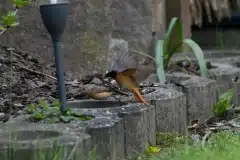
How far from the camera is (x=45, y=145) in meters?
2.70

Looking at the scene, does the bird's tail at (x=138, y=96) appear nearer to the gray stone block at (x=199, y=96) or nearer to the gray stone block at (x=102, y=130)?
the gray stone block at (x=102, y=130)

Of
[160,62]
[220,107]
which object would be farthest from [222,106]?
[160,62]

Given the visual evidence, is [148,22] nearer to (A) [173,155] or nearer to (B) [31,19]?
(B) [31,19]

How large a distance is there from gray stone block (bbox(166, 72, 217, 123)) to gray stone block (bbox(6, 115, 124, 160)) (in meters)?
1.19

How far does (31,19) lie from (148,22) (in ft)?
4.38

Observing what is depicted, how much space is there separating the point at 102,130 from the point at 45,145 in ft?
1.22

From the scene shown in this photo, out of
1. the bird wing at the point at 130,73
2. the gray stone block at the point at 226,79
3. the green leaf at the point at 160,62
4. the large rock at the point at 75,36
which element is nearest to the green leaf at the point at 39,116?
the bird wing at the point at 130,73

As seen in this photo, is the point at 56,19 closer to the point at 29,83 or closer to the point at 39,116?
the point at 39,116

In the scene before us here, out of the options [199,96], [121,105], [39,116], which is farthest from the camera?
[199,96]

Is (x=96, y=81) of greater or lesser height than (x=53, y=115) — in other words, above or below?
above

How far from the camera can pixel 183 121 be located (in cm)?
387

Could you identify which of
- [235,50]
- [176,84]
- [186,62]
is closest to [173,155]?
[176,84]

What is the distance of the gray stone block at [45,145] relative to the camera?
2691mm

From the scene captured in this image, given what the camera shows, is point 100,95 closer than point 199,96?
Yes
